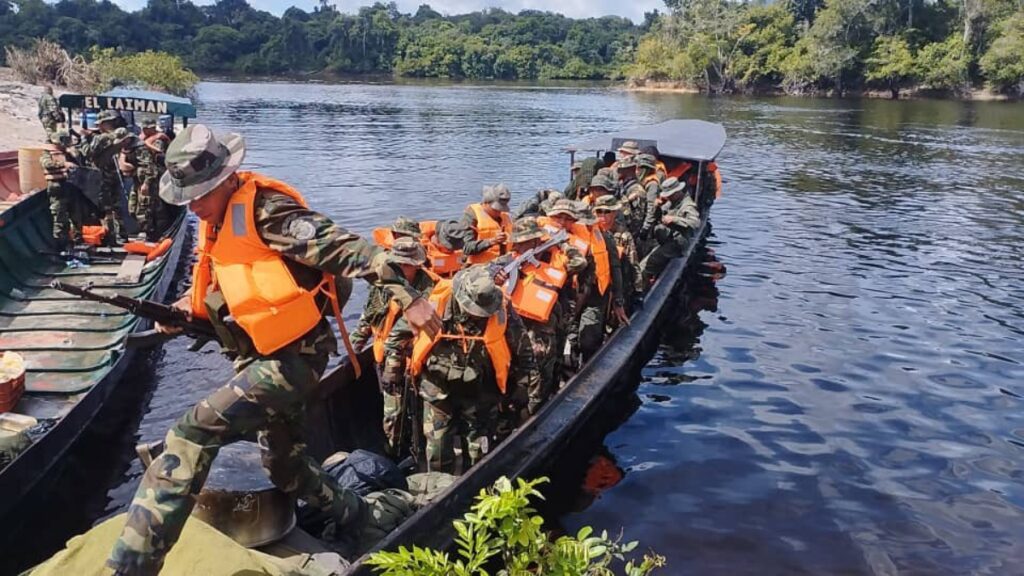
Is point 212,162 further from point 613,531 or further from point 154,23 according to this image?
point 154,23

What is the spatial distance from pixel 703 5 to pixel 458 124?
169ft

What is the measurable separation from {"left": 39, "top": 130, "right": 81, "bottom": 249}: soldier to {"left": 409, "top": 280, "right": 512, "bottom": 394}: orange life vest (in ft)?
26.3

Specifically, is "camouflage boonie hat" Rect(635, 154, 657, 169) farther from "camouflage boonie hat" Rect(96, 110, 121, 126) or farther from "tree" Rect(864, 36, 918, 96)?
"tree" Rect(864, 36, 918, 96)

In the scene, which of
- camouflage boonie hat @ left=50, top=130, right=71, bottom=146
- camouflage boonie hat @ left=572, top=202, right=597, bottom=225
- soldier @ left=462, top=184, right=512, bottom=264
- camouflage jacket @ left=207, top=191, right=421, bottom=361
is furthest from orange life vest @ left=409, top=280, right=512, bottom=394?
camouflage boonie hat @ left=50, top=130, right=71, bottom=146

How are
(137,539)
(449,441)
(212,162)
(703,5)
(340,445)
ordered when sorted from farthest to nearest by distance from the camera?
1. (703,5)
2. (340,445)
3. (449,441)
4. (212,162)
5. (137,539)

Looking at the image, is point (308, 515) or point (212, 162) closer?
point (212, 162)

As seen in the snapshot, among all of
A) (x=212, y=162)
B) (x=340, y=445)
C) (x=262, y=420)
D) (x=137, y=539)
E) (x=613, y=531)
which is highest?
(x=212, y=162)

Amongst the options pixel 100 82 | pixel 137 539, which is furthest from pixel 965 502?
pixel 100 82

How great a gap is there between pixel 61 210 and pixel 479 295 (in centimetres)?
879

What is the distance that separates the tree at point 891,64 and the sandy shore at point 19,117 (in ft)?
184

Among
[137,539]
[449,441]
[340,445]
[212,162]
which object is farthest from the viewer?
[340,445]

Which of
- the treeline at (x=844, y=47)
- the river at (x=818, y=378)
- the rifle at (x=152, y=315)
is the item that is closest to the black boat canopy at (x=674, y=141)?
the river at (x=818, y=378)

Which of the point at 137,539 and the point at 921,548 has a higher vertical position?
the point at 137,539

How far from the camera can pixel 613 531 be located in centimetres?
716
